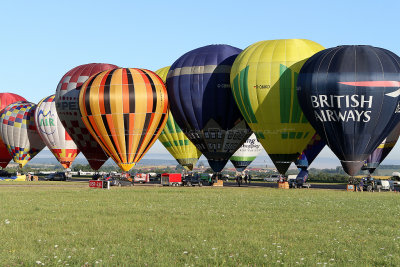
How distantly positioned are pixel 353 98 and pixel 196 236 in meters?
28.0

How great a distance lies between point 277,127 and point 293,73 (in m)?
4.79

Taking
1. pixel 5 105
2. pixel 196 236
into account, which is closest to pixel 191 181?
pixel 196 236

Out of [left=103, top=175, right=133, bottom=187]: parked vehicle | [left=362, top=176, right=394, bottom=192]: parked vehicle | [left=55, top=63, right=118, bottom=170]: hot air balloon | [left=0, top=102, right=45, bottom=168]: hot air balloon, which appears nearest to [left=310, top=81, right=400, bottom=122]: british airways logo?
[left=362, top=176, right=394, bottom=192]: parked vehicle

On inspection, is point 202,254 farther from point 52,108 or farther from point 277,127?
point 52,108

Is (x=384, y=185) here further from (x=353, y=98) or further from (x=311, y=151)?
(x=353, y=98)

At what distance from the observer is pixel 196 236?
16.2 metres

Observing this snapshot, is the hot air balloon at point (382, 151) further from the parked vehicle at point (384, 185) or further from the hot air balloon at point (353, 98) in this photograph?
the hot air balloon at point (353, 98)

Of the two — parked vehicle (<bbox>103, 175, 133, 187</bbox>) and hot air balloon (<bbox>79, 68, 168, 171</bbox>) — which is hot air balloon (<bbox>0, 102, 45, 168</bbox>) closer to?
hot air balloon (<bbox>79, 68, 168, 171</bbox>)

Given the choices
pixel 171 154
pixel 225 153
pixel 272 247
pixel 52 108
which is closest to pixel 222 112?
pixel 225 153

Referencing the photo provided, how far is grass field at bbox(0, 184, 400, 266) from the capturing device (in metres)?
12.7

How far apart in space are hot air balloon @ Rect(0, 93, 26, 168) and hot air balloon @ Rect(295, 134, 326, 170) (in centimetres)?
4454

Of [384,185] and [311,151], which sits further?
[311,151]

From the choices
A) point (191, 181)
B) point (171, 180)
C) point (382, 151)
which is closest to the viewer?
point (171, 180)

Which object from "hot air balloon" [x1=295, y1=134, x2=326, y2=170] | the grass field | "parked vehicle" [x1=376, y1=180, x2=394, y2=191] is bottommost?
the grass field
